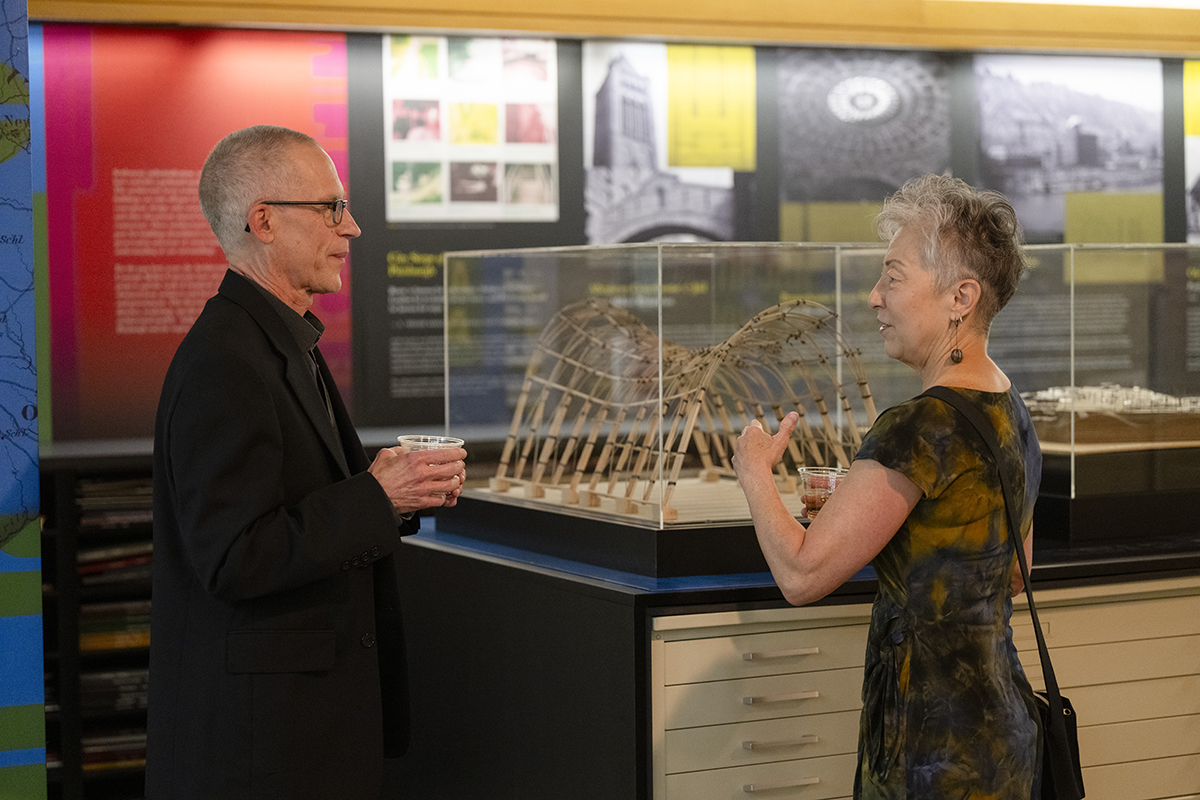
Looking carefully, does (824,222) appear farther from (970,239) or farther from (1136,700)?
(970,239)

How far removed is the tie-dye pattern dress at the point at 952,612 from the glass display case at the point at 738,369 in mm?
928

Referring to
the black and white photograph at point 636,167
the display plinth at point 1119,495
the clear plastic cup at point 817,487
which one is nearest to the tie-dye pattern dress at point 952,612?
the clear plastic cup at point 817,487

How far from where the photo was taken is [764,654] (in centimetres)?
287

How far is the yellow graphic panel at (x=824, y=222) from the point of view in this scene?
5.57 meters

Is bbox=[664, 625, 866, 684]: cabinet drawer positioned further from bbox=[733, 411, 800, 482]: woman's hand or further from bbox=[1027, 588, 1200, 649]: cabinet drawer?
bbox=[733, 411, 800, 482]: woman's hand

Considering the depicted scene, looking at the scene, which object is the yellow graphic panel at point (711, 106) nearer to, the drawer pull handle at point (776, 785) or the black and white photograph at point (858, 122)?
the black and white photograph at point (858, 122)

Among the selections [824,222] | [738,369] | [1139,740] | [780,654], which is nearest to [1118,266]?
[738,369]

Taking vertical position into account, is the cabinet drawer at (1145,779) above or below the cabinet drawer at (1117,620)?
below

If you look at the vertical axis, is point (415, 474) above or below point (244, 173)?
below

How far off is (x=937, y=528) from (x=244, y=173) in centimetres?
136

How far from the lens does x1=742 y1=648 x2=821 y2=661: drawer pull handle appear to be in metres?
2.86

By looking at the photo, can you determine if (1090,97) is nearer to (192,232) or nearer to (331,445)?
(192,232)

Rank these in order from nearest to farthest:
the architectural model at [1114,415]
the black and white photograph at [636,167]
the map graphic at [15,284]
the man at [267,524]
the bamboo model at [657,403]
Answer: the man at [267,524]
the map graphic at [15,284]
the bamboo model at [657,403]
the architectural model at [1114,415]
the black and white photograph at [636,167]

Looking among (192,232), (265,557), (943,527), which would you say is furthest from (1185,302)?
(192,232)
